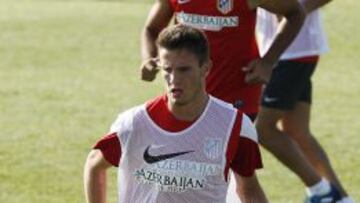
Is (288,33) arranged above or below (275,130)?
above

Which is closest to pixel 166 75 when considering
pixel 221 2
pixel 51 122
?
pixel 221 2

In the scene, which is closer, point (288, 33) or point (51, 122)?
point (288, 33)

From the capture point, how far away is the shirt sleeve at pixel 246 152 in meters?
5.45

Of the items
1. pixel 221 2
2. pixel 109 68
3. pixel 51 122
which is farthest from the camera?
pixel 109 68

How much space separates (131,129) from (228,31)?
5.44ft

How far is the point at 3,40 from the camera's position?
688 inches

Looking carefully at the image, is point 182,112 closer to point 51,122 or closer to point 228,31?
point 228,31

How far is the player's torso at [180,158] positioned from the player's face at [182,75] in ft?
0.66

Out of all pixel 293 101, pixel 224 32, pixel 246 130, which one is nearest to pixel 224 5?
pixel 224 32

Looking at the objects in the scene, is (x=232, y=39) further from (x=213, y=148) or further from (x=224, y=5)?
(x=213, y=148)

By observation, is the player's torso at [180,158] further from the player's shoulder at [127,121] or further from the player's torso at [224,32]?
the player's torso at [224,32]

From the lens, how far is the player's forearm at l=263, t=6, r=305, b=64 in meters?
6.91

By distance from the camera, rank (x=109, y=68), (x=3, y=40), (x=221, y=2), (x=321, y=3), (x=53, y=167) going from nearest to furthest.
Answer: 1. (x=221, y=2)
2. (x=321, y=3)
3. (x=53, y=167)
4. (x=109, y=68)
5. (x=3, y=40)

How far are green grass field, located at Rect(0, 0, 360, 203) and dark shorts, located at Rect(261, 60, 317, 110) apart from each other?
2.49 feet
